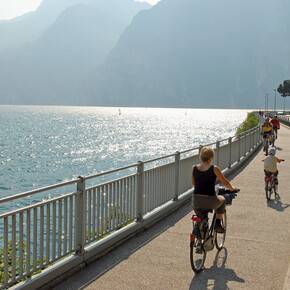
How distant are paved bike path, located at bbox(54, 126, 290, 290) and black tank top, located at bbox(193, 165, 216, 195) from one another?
3.50ft

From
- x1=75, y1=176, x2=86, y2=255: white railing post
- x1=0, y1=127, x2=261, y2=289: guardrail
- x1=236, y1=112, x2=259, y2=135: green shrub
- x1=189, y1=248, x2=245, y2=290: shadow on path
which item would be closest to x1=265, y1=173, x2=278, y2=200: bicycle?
x1=0, y1=127, x2=261, y2=289: guardrail

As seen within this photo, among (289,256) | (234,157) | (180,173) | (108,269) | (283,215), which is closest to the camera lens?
(108,269)

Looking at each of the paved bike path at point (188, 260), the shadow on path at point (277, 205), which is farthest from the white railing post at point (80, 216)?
the shadow on path at point (277, 205)

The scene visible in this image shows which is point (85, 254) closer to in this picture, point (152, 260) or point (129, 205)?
point (152, 260)

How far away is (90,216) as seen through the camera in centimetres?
628

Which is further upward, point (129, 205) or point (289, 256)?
point (129, 205)

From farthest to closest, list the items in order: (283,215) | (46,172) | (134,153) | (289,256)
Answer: (134,153) → (46,172) → (283,215) → (289,256)

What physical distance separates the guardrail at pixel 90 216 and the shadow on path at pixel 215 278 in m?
1.56

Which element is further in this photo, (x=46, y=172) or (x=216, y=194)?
(x=46, y=172)

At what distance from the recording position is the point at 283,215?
9.40m

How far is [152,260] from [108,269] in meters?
0.69

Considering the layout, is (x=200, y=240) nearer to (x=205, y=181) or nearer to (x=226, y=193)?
(x=205, y=181)

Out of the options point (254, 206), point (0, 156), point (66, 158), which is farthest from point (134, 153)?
point (254, 206)

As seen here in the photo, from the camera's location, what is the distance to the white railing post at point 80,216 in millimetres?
5918
